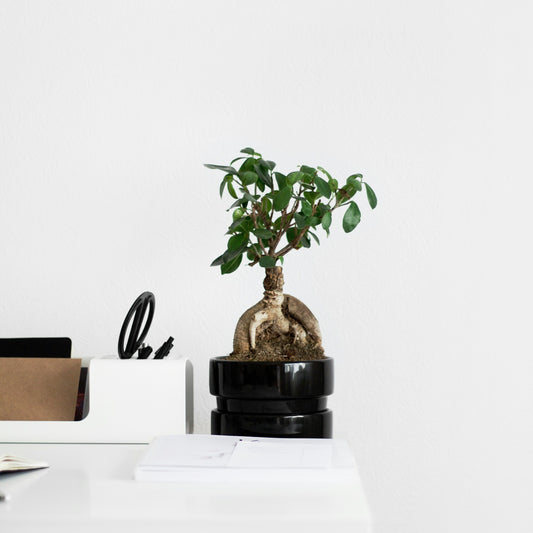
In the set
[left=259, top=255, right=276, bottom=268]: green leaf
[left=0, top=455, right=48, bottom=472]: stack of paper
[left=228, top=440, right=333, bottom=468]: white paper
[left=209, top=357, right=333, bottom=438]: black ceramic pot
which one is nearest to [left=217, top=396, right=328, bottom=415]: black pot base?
[left=209, top=357, right=333, bottom=438]: black ceramic pot

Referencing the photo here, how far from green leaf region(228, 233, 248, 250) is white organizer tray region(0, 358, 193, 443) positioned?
20 centimetres

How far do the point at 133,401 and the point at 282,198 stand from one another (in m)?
0.40

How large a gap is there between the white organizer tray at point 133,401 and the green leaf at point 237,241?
0.20 metres

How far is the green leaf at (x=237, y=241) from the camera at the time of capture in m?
1.23

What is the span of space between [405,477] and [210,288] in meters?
0.54

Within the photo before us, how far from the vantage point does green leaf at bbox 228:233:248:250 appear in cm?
123

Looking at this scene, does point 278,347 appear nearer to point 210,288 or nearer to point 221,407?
point 221,407

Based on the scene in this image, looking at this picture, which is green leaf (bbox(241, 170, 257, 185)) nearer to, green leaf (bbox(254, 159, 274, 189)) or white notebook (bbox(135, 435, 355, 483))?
green leaf (bbox(254, 159, 274, 189))

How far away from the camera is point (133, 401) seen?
3.94 ft

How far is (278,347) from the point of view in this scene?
1.24m

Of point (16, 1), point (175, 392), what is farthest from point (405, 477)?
point (16, 1)

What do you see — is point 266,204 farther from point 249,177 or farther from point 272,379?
point 272,379

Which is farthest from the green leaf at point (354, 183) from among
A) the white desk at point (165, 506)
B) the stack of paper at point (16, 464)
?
the stack of paper at point (16, 464)

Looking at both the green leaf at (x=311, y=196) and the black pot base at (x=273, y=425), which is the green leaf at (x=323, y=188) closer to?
the green leaf at (x=311, y=196)
